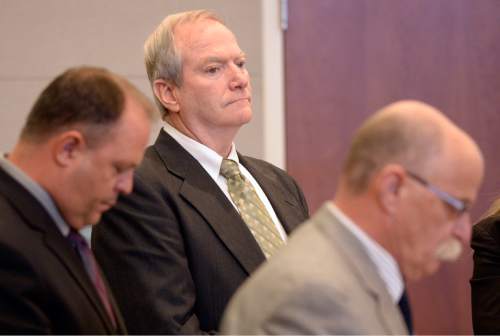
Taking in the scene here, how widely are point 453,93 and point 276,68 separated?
0.87 m

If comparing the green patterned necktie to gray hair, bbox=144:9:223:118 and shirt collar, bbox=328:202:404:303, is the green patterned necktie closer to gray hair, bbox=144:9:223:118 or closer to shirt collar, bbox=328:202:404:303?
gray hair, bbox=144:9:223:118

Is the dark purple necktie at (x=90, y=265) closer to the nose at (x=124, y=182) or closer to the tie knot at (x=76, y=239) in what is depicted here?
the tie knot at (x=76, y=239)

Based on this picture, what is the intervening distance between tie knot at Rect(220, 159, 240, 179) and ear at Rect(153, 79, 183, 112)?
0.22m

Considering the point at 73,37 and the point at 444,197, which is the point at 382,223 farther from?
the point at 73,37

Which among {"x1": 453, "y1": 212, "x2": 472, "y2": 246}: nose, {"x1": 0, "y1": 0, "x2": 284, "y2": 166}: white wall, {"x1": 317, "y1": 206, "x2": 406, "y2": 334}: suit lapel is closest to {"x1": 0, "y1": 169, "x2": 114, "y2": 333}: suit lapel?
{"x1": 317, "y1": 206, "x2": 406, "y2": 334}: suit lapel

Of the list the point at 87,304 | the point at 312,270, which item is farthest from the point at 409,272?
the point at 87,304

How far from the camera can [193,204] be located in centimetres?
232

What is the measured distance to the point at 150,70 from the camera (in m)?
2.65

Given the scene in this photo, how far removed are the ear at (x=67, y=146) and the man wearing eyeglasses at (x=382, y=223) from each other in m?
0.43

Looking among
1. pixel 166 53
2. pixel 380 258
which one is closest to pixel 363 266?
pixel 380 258

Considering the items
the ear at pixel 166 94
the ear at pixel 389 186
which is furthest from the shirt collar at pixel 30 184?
the ear at pixel 166 94

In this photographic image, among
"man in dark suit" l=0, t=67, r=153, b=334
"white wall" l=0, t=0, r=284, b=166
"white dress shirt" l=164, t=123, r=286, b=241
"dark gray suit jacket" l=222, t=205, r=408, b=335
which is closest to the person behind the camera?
"dark gray suit jacket" l=222, t=205, r=408, b=335

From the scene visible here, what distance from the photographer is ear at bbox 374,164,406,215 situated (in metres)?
1.53

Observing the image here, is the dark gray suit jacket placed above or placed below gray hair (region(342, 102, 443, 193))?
below
